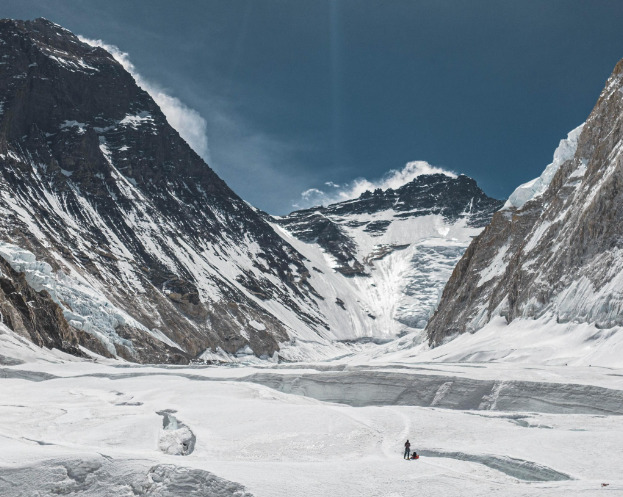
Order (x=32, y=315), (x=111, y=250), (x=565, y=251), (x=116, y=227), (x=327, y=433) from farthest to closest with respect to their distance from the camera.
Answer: (x=116, y=227) < (x=111, y=250) < (x=32, y=315) < (x=565, y=251) < (x=327, y=433)

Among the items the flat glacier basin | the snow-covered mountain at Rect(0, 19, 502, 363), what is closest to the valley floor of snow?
the flat glacier basin

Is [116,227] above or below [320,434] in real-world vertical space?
above

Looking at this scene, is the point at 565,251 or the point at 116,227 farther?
the point at 116,227

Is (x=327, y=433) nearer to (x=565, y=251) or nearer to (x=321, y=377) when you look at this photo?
(x=321, y=377)

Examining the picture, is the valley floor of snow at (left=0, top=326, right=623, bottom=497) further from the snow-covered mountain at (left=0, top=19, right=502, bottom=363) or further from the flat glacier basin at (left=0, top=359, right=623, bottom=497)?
the snow-covered mountain at (left=0, top=19, right=502, bottom=363)

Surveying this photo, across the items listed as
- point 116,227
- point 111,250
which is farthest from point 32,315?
point 116,227

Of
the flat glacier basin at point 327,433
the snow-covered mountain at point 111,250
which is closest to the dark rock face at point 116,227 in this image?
the snow-covered mountain at point 111,250

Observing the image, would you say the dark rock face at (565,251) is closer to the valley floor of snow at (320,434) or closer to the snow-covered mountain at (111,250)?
the valley floor of snow at (320,434)

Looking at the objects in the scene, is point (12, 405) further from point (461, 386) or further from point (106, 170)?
point (106, 170)
